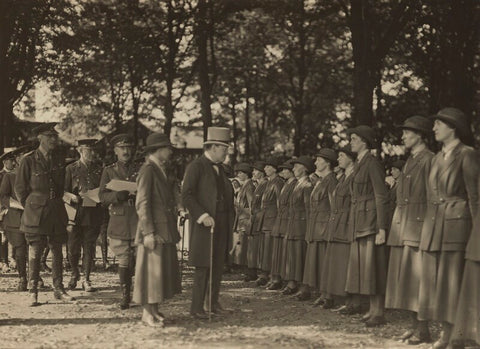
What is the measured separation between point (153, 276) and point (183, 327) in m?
0.72

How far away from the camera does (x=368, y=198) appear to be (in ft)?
30.5

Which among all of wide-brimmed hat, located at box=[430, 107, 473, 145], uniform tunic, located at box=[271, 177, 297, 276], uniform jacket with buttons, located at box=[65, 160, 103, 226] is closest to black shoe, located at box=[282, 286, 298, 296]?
uniform tunic, located at box=[271, 177, 297, 276]

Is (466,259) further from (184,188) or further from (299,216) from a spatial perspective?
(299,216)

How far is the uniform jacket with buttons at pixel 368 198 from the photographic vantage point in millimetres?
9055

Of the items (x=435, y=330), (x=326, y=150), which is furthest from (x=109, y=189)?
(x=435, y=330)

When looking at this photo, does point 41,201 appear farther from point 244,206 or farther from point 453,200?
point 453,200

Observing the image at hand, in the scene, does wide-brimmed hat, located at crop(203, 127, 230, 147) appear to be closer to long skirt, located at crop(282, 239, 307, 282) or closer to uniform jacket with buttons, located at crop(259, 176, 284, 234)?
long skirt, located at crop(282, 239, 307, 282)

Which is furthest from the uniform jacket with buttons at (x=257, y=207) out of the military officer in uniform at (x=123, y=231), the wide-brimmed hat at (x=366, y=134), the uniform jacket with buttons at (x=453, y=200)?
the uniform jacket with buttons at (x=453, y=200)

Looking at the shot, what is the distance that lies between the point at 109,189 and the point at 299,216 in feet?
10.9

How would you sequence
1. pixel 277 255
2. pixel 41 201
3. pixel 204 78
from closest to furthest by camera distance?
pixel 41 201 < pixel 277 255 < pixel 204 78

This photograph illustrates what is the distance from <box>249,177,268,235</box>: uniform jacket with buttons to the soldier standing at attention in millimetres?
4076

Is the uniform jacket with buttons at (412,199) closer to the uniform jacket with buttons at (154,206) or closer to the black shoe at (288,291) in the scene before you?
the uniform jacket with buttons at (154,206)

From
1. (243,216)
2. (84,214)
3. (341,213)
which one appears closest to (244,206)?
(243,216)

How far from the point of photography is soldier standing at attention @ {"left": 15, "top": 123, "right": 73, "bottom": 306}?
10.5 metres
